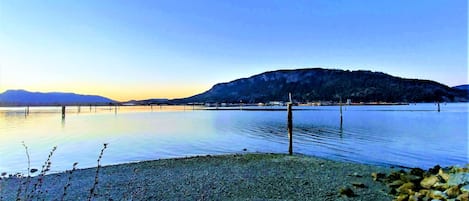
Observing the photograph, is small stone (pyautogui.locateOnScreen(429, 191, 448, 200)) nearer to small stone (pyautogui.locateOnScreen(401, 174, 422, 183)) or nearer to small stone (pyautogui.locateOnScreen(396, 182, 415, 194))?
small stone (pyautogui.locateOnScreen(396, 182, 415, 194))

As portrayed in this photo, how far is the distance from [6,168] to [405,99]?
180695mm

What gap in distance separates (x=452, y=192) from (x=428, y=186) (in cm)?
154

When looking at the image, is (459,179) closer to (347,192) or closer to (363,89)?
(347,192)

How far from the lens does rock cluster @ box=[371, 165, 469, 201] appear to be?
7.23m

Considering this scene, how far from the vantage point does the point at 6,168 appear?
1509 cm

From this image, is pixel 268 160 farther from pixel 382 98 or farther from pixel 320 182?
pixel 382 98

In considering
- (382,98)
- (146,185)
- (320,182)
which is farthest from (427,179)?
(382,98)

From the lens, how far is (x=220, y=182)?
1032 cm

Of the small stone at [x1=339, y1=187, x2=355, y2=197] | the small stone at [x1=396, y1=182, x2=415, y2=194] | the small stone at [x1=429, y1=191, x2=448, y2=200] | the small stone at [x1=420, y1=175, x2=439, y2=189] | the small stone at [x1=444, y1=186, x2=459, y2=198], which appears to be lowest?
the small stone at [x1=339, y1=187, x2=355, y2=197]

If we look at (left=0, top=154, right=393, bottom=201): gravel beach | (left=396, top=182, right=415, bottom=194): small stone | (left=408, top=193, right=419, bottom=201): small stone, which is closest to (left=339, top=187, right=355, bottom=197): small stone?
(left=0, top=154, right=393, bottom=201): gravel beach

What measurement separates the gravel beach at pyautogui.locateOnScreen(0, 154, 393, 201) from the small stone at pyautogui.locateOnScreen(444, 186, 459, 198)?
150 cm

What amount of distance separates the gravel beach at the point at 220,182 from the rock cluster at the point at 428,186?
39cm

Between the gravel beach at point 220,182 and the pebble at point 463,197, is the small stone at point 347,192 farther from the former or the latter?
the pebble at point 463,197

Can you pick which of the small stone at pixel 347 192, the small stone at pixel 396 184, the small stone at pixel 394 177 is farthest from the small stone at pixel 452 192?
the small stone at pixel 394 177
